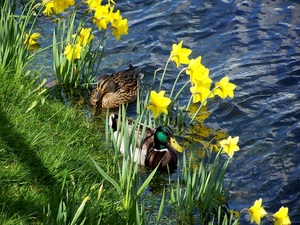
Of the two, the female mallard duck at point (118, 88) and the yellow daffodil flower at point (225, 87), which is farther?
the female mallard duck at point (118, 88)

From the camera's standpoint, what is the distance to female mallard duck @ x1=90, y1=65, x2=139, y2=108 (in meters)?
7.83

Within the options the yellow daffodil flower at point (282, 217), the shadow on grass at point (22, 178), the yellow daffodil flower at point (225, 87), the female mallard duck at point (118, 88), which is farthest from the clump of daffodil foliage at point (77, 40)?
the yellow daffodil flower at point (282, 217)

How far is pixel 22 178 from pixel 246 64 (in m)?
4.42

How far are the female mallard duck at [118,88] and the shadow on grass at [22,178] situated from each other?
261 centimetres

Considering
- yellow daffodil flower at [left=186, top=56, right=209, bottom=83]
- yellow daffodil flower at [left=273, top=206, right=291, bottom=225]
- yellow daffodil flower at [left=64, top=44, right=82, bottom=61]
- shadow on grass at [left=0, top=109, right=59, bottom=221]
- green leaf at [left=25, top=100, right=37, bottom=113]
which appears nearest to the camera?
shadow on grass at [left=0, top=109, right=59, bottom=221]

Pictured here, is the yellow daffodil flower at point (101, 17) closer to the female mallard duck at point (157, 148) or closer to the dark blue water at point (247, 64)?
the female mallard duck at point (157, 148)

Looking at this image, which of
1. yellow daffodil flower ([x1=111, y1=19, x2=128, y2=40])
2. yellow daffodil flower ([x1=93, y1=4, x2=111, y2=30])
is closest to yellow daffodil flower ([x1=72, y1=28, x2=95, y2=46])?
yellow daffodil flower ([x1=93, y1=4, x2=111, y2=30])

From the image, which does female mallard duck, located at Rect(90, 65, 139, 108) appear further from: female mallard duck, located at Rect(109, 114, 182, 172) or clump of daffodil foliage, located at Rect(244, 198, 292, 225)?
clump of daffodil foliage, located at Rect(244, 198, 292, 225)

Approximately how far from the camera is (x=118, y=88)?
26.8 feet

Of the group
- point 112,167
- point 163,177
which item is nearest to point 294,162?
point 163,177

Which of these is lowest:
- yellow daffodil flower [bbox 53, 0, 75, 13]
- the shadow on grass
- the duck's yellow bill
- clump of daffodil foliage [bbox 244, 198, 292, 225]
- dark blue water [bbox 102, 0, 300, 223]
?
dark blue water [bbox 102, 0, 300, 223]

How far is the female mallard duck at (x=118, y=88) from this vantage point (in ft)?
25.7

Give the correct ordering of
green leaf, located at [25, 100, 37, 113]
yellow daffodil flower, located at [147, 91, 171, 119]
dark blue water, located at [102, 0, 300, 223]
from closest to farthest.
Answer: green leaf, located at [25, 100, 37, 113], yellow daffodil flower, located at [147, 91, 171, 119], dark blue water, located at [102, 0, 300, 223]

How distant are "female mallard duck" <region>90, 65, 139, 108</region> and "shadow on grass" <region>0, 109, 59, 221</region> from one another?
8.55 ft
